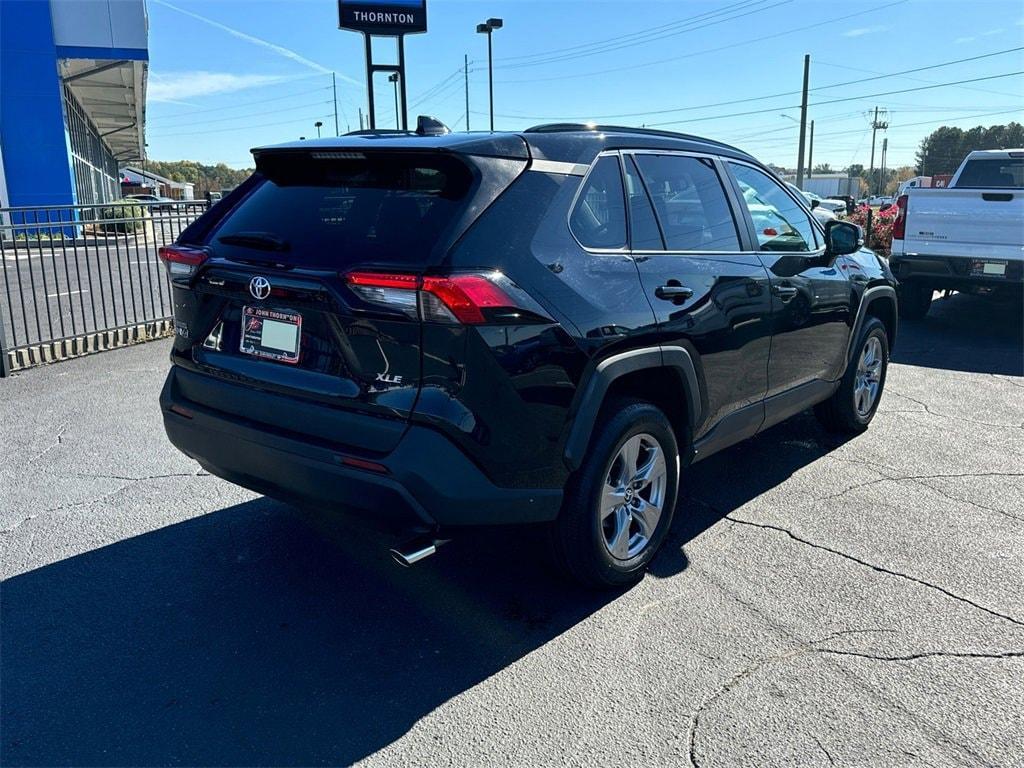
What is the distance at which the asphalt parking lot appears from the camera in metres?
2.56

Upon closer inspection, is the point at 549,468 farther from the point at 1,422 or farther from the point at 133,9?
the point at 133,9

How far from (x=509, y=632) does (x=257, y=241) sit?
6.05 ft

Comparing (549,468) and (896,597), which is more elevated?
(549,468)

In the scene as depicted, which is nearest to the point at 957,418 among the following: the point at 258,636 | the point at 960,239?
the point at 960,239

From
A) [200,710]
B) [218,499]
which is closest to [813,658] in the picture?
[200,710]

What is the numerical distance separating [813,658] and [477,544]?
5.27ft

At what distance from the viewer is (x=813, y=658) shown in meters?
3.00

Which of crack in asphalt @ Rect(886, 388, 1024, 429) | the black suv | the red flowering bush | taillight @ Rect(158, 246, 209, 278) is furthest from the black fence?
the red flowering bush

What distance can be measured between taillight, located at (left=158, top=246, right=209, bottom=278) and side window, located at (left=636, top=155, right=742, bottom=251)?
195 cm

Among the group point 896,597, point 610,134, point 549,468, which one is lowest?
point 896,597

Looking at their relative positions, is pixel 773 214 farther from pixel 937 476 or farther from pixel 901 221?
pixel 901 221

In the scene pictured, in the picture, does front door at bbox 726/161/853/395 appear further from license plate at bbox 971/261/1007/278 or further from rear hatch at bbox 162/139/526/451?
license plate at bbox 971/261/1007/278

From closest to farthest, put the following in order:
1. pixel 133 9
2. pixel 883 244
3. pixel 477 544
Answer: pixel 477 544
pixel 883 244
pixel 133 9

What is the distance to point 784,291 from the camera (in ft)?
14.3
